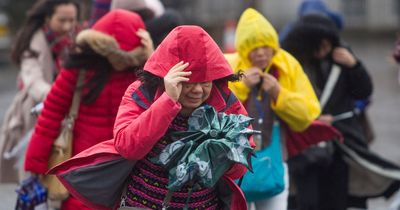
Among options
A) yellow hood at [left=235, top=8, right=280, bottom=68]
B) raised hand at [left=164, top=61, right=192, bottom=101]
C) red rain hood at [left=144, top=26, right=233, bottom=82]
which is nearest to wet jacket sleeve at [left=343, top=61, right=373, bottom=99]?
yellow hood at [left=235, top=8, right=280, bottom=68]

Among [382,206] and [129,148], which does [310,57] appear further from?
[129,148]

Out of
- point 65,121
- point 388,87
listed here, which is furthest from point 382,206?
point 388,87

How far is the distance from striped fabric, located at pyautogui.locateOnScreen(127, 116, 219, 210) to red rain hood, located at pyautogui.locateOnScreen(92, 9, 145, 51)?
1494mm

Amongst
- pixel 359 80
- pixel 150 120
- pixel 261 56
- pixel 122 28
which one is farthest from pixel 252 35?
pixel 150 120

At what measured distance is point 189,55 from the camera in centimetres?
452

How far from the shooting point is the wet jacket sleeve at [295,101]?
612 centimetres

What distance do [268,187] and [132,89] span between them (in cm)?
156

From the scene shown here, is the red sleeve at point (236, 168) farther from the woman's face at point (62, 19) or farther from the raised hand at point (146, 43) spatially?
the woman's face at point (62, 19)

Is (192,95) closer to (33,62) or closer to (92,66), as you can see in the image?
(92,66)

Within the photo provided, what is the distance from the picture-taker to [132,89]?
469 cm

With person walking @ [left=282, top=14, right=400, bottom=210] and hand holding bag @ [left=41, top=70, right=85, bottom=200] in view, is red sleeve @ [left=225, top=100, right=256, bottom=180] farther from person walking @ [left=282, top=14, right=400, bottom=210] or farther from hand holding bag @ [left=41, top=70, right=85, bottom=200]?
person walking @ [left=282, top=14, right=400, bottom=210]

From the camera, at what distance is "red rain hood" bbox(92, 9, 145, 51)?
5.96 metres

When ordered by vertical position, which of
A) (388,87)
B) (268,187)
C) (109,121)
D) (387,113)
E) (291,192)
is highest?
(109,121)

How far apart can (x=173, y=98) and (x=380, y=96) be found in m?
16.3
